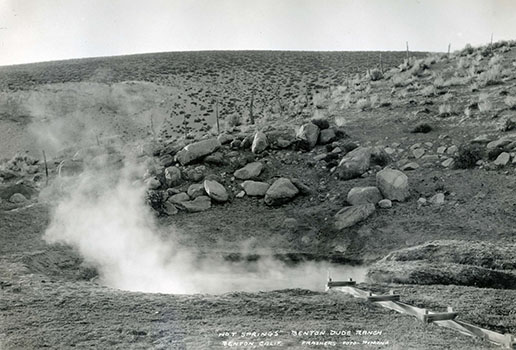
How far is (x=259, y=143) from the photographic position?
13.9m

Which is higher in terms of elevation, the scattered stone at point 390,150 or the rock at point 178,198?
the scattered stone at point 390,150

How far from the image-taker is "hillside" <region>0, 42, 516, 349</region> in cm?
634

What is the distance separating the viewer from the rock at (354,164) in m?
12.1

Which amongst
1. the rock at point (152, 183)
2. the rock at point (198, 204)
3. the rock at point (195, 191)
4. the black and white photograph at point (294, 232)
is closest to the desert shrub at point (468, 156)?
the black and white photograph at point (294, 232)

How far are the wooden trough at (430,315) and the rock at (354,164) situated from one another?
4.72 metres

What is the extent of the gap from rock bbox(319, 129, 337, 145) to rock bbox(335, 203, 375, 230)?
3242mm

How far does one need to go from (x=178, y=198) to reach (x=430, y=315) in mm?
7400

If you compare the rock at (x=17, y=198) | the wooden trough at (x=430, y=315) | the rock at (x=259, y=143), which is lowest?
the wooden trough at (x=430, y=315)

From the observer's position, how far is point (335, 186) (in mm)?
12039

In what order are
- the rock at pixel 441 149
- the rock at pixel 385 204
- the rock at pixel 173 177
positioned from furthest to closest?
the rock at pixel 173 177
the rock at pixel 441 149
the rock at pixel 385 204

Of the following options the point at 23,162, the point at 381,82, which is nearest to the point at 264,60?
the point at 381,82

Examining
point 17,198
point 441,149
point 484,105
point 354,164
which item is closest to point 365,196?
point 354,164

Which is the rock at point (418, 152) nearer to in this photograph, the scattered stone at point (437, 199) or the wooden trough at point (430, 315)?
the scattered stone at point (437, 199)

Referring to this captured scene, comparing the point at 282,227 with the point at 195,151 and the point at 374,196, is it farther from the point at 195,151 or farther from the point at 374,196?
the point at 195,151
